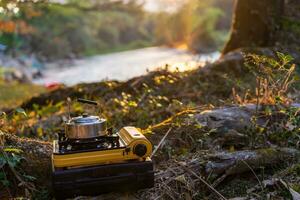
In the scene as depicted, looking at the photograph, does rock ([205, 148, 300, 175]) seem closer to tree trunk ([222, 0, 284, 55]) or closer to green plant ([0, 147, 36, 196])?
green plant ([0, 147, 36, 196])

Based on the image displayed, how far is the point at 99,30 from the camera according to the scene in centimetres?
4119

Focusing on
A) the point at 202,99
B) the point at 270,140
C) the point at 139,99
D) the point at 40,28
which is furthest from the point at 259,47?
the point at 40,28

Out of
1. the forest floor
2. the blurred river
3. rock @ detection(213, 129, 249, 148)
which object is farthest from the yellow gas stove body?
the blurred river

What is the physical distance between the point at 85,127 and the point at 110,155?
0.23 m

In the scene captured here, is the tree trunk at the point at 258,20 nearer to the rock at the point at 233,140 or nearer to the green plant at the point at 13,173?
the rock at the point at 233,140

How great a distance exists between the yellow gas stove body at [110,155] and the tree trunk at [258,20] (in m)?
4.89

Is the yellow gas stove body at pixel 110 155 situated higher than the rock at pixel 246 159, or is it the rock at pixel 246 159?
the yellow gas stove body at pixel 110 155

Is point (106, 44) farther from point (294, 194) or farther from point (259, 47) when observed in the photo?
point (294, 194)

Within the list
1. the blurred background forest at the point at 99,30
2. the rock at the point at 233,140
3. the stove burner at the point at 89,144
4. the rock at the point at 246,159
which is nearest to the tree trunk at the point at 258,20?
the rock at the point at 233,140

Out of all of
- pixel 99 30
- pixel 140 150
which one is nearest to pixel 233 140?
pixel 140 150

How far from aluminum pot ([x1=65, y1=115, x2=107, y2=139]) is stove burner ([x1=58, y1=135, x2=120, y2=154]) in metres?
0.03

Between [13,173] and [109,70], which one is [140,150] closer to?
[13,173]

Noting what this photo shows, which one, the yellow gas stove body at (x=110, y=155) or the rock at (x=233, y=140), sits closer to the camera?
the yellow gas stove body at (x=110, y=155)

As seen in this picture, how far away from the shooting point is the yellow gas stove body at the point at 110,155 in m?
2.90
